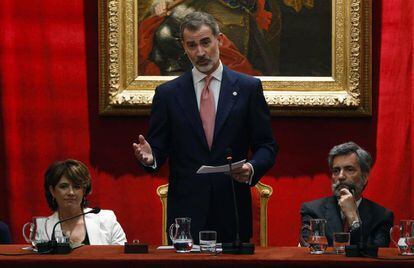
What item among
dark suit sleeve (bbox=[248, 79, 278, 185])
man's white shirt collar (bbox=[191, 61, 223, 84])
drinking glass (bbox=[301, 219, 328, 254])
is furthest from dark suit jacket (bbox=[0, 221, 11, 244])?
drinking glass (bbox=[301, 219, 328, 254])

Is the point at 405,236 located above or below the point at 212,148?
below

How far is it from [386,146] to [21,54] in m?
2.44

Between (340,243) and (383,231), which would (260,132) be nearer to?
(383,231)

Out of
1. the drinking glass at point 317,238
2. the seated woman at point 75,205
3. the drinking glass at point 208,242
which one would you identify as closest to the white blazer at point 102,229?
the seated woman at point 75,205

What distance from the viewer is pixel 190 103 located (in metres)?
4.64

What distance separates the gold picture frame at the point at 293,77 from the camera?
6012 mm

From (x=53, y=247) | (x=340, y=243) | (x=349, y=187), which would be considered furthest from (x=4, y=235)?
(x=340, y=243)

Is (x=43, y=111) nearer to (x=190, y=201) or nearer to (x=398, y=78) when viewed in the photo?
(x=190, y=201)

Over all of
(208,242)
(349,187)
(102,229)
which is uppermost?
(349,187)

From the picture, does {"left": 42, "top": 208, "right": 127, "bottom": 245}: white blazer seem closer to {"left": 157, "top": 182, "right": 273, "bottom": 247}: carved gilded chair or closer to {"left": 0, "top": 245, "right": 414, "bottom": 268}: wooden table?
{"left": 157, "top": 182, "right": 273, "bottom": 247}: carved gilded chair

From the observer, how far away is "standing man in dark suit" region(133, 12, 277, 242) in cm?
454

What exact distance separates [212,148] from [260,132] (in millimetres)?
247

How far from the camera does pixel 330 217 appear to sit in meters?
4.80

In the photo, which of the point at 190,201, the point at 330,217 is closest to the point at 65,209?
the point at 190,201
